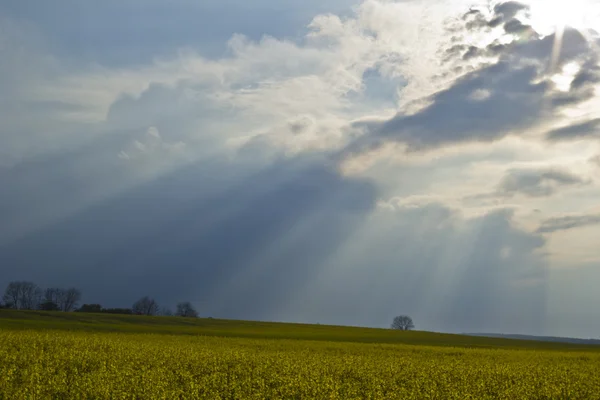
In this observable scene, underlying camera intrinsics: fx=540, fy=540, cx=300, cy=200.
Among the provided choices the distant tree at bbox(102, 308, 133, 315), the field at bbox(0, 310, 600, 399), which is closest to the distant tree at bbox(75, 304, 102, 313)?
the distant tree at bbox(102, 308, 133, 315)

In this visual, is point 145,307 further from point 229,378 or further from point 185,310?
point 229,378

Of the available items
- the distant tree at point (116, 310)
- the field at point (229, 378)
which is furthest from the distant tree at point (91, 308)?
the field at point (229, 378)

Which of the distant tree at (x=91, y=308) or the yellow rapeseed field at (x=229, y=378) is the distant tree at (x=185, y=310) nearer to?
the distant tree at (x=91, y=308)

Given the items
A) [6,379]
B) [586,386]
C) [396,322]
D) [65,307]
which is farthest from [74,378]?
[396,322]

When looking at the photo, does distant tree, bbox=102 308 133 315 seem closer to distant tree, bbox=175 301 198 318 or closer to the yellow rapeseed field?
distant tree, bbox=175 301 198 318

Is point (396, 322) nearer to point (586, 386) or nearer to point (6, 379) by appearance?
point (586, 386)

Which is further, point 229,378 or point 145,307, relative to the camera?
point 145,307

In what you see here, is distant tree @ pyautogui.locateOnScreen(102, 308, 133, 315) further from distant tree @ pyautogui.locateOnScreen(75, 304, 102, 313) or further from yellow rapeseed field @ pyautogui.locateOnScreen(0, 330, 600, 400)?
yellow rapeseed field @ pyautogui.locateOnScreen(0, 330, 600, 400)

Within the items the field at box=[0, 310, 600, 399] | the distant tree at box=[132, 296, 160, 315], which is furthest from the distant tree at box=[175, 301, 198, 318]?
the field at box=[0, 310, 600, 399]

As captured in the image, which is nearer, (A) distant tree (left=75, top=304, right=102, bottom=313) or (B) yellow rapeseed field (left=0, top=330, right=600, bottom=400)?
(B) yellow rapeseed field (left=0, top=330, right=600, bottom=400)

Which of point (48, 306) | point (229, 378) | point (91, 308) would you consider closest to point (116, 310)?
point (91, 308)

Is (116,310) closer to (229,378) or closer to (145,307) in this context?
(145,307)

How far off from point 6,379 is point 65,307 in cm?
14891

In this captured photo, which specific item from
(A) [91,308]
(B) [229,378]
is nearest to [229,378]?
(B) [229,378]
